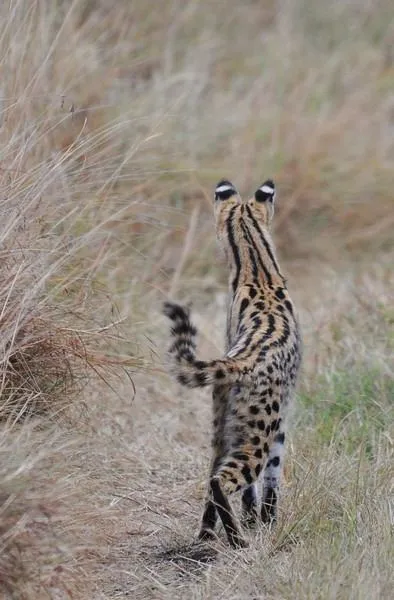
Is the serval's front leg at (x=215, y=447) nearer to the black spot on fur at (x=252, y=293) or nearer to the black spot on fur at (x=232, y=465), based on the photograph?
the black spot on fur at (x=232, y=465)

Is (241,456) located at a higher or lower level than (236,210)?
lower

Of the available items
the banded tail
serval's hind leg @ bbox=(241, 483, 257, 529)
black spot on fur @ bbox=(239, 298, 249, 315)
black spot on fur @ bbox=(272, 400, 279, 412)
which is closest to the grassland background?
serval's hind leg @ bbox=(241, 483, 257, 529)

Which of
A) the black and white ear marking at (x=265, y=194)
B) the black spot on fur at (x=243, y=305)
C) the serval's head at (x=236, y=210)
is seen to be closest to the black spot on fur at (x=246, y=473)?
the black spot on fur at (x=243, y=305)

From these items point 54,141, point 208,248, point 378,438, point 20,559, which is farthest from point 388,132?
point 20,559

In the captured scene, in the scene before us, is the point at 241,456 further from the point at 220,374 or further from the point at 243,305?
the point at 243,305

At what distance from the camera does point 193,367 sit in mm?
5035

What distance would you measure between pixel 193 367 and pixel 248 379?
0.73 feet

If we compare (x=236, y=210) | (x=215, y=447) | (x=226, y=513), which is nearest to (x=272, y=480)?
(x=215, y=447)

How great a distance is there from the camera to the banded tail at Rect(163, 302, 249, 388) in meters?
5.03

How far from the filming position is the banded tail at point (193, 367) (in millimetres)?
5031

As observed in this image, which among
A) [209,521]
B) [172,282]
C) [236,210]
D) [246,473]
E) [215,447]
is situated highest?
[172,282]

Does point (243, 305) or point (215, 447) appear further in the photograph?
point (243, 305)

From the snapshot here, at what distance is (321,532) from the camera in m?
5.19

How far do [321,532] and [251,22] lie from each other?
25.4ft
